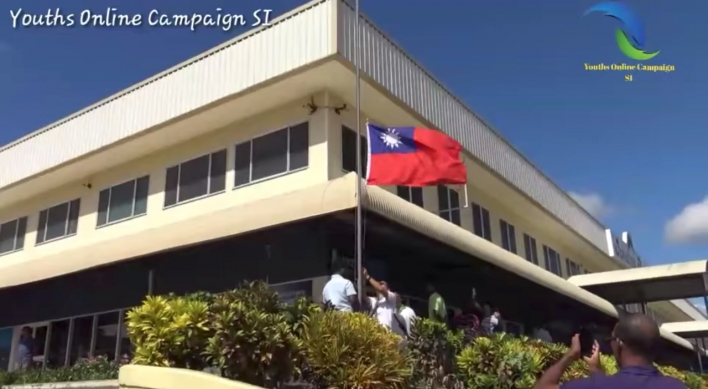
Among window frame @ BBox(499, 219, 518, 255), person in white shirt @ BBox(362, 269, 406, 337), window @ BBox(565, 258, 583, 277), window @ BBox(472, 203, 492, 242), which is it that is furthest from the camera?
window @ BBox(565, 258, 583, 277)

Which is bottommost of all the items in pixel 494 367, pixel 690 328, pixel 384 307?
pixel 494 367

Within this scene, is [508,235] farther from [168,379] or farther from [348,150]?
[168,379]

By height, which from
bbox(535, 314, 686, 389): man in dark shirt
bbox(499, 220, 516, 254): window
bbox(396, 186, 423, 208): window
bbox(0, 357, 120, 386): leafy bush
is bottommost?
bbox(535, 314, 686, 389): man in dark shirt

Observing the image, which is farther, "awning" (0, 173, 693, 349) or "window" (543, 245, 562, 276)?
"window" (543, 245, 562, 276)

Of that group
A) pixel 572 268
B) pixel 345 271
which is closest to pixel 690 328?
pixel 572 268

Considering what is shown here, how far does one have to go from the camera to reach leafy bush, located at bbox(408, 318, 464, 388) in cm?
750

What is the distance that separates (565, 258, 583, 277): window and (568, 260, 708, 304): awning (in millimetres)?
1670

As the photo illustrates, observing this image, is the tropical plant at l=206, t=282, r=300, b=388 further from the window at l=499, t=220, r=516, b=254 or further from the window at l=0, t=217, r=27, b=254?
the window at l=0, t=217, r=27, b=254

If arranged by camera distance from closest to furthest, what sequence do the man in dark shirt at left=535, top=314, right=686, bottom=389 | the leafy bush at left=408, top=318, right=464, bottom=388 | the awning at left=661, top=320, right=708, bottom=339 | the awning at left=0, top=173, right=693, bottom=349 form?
the man in dark shirt at left=535, top=314, right=686, bottom=389 → the leafy bush at left=408, top=318, right=464, bottom=388 → the awning at left=0, top=173, right=693, bottom=349 → the awning at left=661, top=320, right=708, bottom=339

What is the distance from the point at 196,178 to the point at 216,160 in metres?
0.61

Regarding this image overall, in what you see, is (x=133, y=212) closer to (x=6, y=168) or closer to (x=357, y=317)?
(x=6, y=168)

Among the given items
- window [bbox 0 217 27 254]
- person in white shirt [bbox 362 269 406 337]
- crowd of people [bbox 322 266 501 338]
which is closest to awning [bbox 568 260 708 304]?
crowd of people [bbox 322 266 501 338]

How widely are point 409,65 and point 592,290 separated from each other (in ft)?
44.6

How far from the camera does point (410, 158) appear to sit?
9617 millimetres
